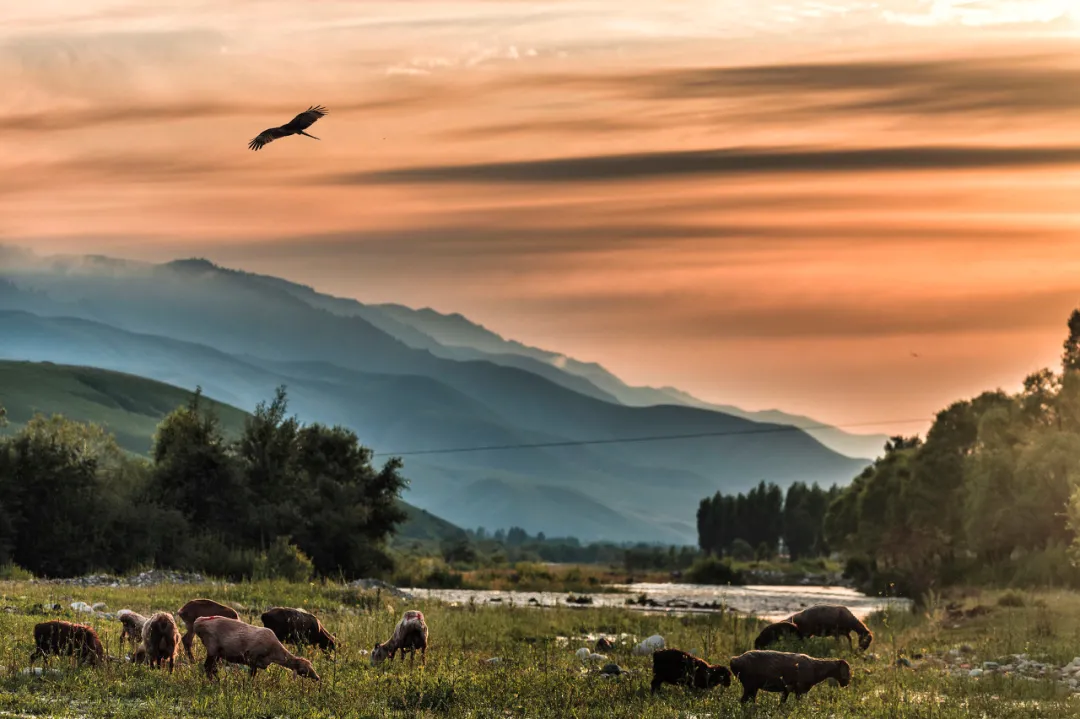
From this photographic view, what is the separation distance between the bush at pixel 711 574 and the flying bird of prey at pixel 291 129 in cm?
9387

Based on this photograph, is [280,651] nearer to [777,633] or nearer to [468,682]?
[468,682]

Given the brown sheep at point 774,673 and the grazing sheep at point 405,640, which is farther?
the grazing sheep at point 405,640

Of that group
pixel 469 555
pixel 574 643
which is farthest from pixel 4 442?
pixel 469 555

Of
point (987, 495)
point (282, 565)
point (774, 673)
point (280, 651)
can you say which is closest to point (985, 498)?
point (987, 495)

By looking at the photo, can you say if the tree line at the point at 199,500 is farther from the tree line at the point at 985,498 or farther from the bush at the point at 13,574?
the tree line at the point at 985,498

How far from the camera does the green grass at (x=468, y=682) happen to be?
22.1 m

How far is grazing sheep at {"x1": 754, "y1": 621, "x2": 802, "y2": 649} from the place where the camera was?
1387 inches

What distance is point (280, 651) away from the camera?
977 inches

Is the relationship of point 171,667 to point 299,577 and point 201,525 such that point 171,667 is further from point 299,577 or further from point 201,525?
point 201,525

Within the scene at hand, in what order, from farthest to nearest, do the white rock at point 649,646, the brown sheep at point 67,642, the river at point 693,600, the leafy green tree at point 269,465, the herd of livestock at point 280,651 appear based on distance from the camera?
the leafy green tree at point 269,465 < the river at point 693,600 < the white rock at point 649,646 < the brown sheep at point 67,642 < the herd of livestock at point 280,651

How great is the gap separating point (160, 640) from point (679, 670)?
971cm

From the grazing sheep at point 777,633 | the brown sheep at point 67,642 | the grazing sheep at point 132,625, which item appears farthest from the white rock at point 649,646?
the brown sheep at point 67,642

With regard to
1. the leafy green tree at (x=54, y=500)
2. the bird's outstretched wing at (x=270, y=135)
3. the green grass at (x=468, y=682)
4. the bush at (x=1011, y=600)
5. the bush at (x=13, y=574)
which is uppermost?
the bird's outstretched wing at (x=270, y=135)

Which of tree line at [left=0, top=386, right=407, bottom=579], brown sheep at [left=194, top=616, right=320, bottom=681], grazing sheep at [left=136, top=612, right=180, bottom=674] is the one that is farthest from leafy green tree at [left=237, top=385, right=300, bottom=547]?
brown sheep at [left=194, top=616, right=320, bottom=681]
